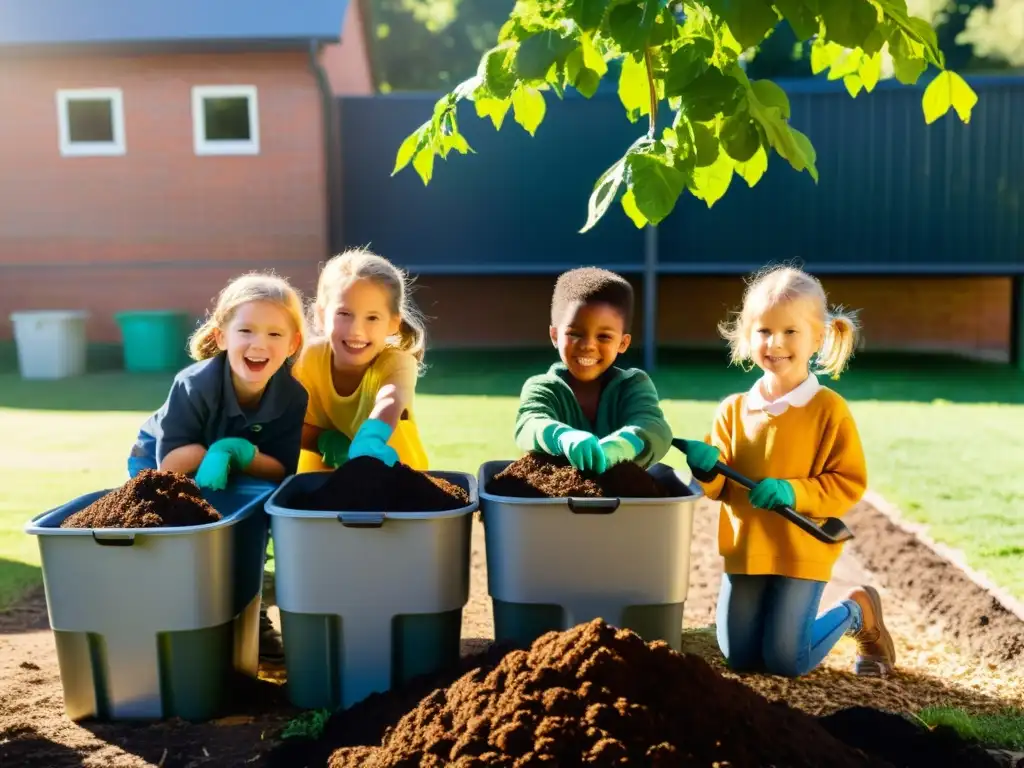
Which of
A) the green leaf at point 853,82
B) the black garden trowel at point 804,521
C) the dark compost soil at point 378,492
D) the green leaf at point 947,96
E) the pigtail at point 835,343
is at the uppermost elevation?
the green leaf at point 853,82

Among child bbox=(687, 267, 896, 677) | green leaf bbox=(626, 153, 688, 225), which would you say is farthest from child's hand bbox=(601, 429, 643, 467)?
green leaf bbox=(626, 153, 688, 225)

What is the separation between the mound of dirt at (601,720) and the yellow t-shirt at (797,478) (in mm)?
988

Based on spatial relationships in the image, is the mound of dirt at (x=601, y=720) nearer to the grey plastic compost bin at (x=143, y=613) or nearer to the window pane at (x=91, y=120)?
the grey plastic compost bin at (x=143, y=613)

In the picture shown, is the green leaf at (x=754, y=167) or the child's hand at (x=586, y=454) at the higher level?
the green leaf at (x=754, y=167)

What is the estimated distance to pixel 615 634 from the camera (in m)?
2.15

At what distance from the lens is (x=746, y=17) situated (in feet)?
6.01

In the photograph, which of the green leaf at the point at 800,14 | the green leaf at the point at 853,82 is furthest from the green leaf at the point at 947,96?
the green leaf at the point at 800,14

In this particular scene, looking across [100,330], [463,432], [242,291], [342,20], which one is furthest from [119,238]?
[242,291]

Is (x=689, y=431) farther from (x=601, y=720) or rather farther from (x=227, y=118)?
(x=227, y=118)

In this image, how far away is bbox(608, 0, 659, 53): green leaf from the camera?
75.0 inches

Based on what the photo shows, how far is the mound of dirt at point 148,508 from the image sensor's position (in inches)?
102

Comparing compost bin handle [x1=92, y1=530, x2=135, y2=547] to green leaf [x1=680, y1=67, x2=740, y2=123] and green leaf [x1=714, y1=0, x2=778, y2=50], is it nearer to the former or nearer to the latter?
green leaf [x1=680, y1=67, x2=740, y2=123]

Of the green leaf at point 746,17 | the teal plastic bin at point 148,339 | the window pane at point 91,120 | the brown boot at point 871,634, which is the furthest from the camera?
the window pane at point 91,120

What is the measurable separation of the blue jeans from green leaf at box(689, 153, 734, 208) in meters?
1.29
